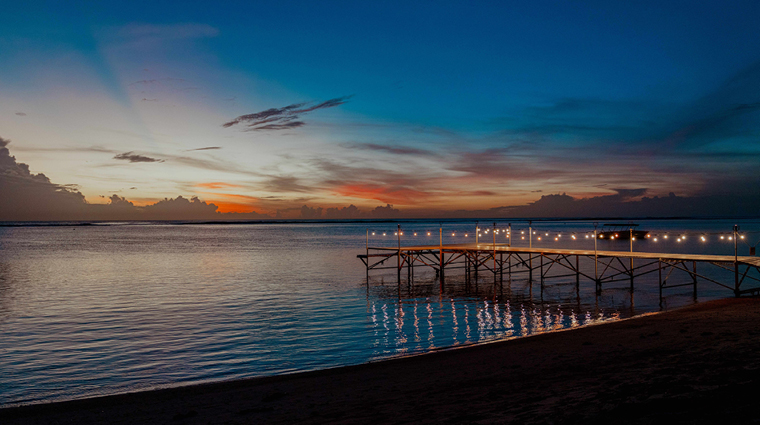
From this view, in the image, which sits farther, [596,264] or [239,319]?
[596,264]

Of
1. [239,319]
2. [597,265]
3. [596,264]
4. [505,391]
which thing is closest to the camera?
[505,391]

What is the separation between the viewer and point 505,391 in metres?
9.84

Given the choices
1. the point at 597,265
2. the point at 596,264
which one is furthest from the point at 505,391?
the point at 597,265

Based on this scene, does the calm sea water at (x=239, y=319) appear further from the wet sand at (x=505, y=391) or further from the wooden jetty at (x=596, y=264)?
the wet sand at (x=505, y=391)

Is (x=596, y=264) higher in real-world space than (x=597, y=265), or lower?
higher

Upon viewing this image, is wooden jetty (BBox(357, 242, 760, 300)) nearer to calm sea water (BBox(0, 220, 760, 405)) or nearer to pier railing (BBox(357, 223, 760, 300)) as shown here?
pier railing (BBox(357, 223, 760, 300))

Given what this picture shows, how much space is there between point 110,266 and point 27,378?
38620 millimetres

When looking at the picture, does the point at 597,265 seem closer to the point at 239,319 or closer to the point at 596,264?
the point at 596,264

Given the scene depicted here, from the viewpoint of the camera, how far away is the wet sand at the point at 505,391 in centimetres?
771

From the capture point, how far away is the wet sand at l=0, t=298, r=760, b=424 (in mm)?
7711

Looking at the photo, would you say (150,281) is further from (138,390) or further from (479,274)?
(479,274)

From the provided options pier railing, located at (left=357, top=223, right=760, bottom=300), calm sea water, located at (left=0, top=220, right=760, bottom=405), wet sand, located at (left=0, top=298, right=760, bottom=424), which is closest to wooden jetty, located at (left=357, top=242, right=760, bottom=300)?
pier railing, located at (left=357, top=223, right=760, bottom=300)

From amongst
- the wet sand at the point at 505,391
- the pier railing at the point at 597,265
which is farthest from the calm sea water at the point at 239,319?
the wet sand at the point at 505,391

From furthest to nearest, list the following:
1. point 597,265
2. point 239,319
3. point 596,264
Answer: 1. point 597,265
2. point 596,264
3. point 239,319
